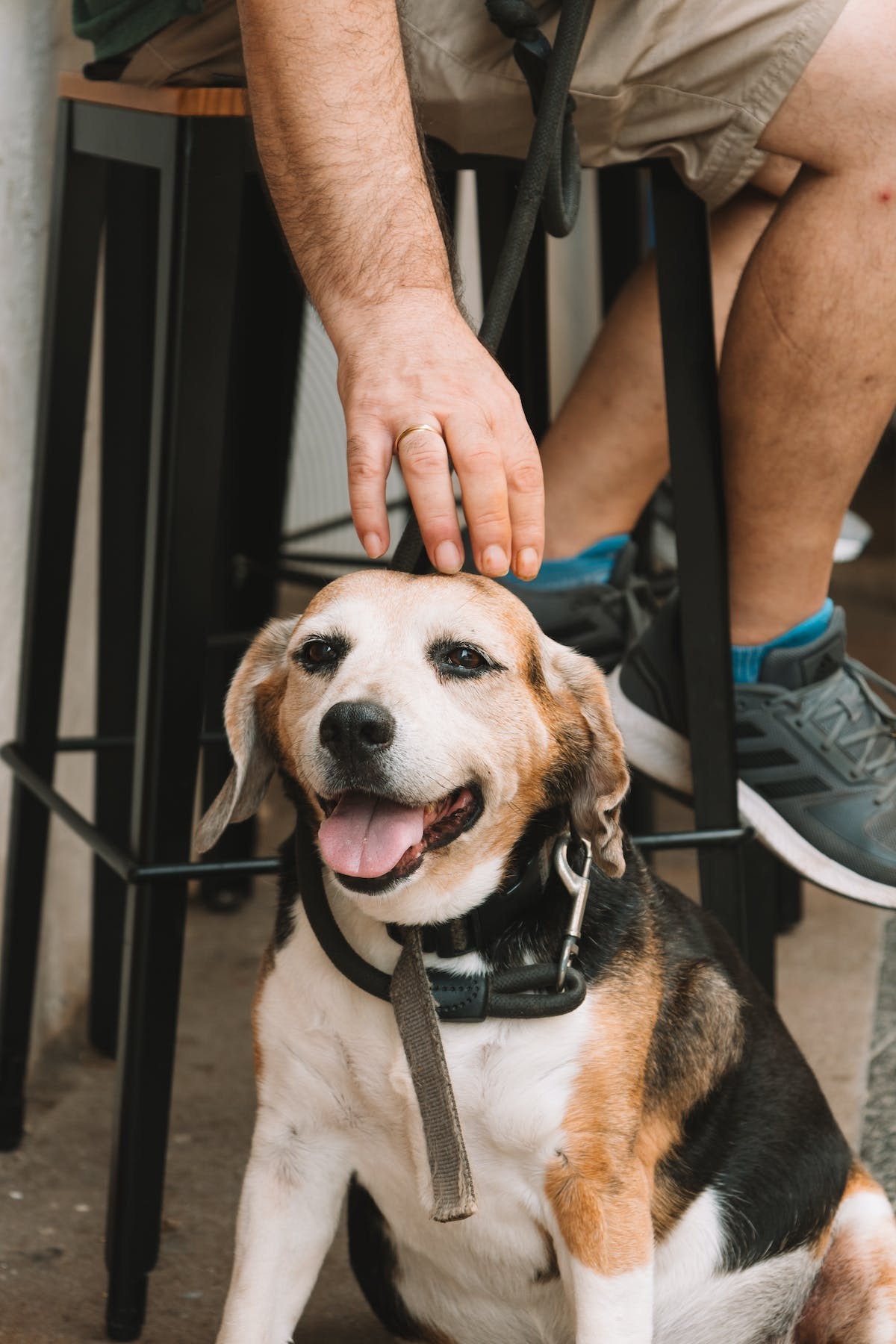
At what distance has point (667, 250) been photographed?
189 cm

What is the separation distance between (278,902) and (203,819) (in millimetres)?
136

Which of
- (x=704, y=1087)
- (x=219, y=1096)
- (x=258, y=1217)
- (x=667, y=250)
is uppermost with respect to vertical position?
(x=667, y=250)

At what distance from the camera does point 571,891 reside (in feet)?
5.04

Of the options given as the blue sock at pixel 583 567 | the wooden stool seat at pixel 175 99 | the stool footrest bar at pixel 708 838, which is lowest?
the stool footrest bar at pixel 708 838

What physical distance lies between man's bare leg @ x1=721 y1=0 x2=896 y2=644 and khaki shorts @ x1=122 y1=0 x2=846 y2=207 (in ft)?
0.15

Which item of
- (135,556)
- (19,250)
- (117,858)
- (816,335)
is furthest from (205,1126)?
(816,335)

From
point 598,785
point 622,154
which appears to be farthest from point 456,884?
point 622,154

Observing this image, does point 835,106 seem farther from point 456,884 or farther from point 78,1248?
point 78,1248

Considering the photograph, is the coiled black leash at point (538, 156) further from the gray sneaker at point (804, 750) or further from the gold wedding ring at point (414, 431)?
the gray sneaker at point (804, 750)

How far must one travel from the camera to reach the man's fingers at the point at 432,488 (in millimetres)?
1359

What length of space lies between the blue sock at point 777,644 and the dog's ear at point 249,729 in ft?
2.17

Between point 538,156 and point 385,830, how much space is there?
70cm

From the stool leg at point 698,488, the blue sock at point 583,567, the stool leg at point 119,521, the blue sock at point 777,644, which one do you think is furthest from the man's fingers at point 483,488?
the stool leg at point 119,521

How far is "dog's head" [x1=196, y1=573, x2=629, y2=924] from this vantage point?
141cm
